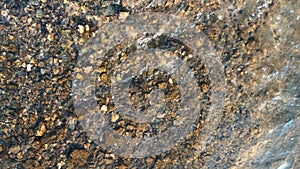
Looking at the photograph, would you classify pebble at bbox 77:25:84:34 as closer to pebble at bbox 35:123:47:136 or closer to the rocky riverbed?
the rocky riverbed

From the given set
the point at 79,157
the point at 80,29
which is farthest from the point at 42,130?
the point at 80,29

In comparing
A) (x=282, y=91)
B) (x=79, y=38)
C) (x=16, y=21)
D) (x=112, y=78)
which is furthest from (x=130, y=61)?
(x=282, y=91)

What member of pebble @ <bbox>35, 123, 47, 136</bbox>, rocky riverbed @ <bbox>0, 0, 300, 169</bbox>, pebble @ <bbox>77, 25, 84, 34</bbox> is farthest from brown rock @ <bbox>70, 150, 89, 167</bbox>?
pebble @ <bbox>77, 25, 84, 34</bbox>

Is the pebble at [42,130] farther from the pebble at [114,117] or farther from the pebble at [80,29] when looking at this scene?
the pebble at [80,29]

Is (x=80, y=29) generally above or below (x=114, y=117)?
above

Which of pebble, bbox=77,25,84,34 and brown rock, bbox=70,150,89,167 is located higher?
pebble, bbox=77,25,84,34

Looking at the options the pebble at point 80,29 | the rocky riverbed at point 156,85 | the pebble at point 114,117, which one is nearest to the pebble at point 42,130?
the rocky riverbed at point 156,85

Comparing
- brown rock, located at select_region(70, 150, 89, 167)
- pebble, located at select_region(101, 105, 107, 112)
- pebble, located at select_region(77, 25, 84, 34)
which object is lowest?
brown rock, located at select_region(70, 150, 89, 167)

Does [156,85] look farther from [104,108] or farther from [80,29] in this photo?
[80,29]

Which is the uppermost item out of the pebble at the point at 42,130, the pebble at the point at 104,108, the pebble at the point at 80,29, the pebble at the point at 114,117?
the pebble at the point at 80,29

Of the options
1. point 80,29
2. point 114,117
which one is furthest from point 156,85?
point 80,29

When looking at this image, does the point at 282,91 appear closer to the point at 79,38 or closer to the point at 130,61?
the point at 130,61

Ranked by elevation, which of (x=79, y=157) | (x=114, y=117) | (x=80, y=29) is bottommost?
(x=79, y=157)
